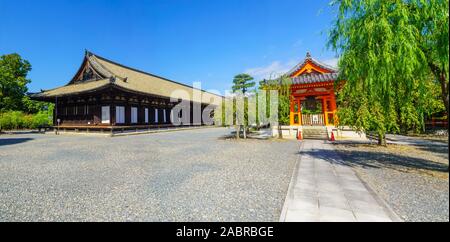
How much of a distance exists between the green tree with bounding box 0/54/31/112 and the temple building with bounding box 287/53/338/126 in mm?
39089

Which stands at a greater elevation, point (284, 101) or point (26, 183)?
point (284, 101)

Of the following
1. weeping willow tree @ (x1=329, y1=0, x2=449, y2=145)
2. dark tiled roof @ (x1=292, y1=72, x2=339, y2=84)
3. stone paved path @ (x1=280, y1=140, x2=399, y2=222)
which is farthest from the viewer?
dark tiled roof @ (x1=292, y1=72, x2=339, y2=84)

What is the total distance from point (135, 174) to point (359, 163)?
7.10 m

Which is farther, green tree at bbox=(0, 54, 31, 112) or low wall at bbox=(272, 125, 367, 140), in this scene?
green tree at bbox=(0, 54, 31, 112)

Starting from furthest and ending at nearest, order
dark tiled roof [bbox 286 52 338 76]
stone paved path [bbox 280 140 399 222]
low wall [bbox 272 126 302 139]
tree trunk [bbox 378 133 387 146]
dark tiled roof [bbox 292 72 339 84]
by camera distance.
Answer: low wall [bbox 272 126 302 139], dark tiled roof [bbox 286 52 338 76], dark tiled roof [bbox 292 72 339 84], tree trunk [bbox 378 133 387 146], stone paved path [bbox 280 140 399 222]

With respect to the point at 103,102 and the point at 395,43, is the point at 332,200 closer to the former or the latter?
the point at 395,43

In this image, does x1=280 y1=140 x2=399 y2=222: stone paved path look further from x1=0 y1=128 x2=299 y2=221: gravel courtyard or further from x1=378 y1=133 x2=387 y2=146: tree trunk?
x1=378 y1=133 x2=387 y2=146: tree trunk

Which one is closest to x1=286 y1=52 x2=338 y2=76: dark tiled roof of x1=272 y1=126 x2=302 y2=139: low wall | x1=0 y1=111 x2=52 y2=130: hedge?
x1=272 y1=126 x2=302 y2=139: low wall

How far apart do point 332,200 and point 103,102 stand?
880 inches

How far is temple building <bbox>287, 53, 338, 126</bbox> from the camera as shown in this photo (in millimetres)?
15242

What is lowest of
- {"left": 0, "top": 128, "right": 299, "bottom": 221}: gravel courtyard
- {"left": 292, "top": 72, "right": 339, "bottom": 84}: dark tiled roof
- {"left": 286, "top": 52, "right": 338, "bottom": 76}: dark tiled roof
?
Result: {"left": 0, "top": 128, "right": 299, "bottom": 221}: gravel courtyard
